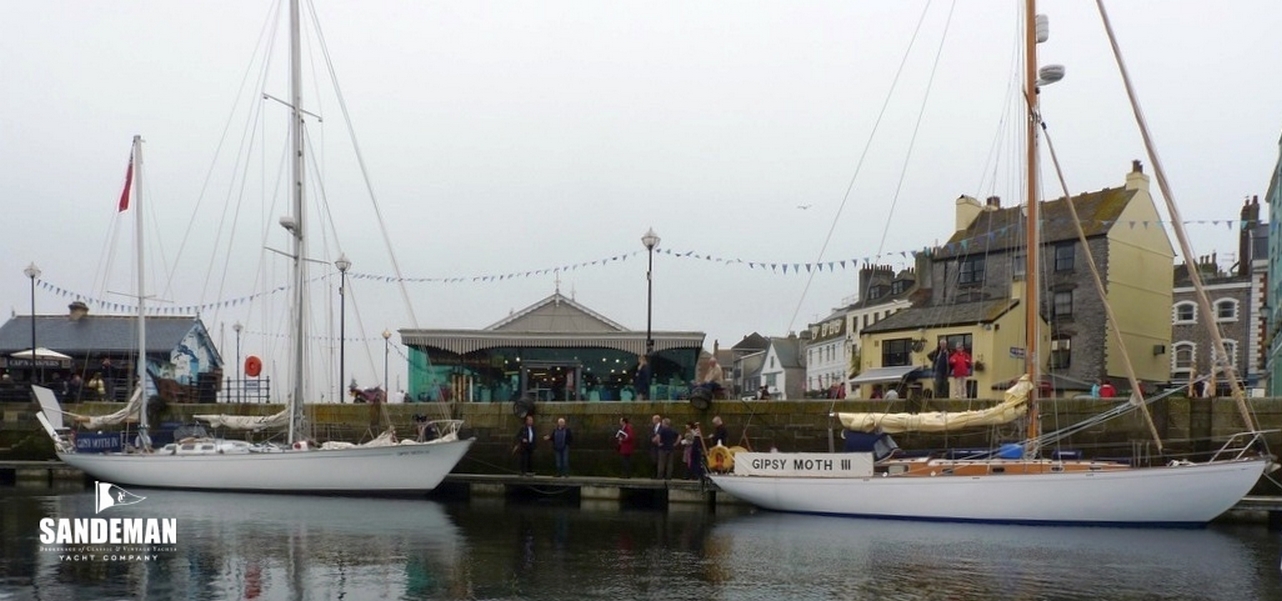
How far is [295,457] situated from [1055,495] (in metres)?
17.7

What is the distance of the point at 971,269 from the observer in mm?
47344

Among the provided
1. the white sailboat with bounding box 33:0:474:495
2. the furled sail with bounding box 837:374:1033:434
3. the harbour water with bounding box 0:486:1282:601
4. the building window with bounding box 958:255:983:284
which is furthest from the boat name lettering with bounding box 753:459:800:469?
the building window with bounding box 958:255:983:284

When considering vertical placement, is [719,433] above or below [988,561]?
above

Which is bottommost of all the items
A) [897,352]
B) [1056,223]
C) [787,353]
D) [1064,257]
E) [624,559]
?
[624,559]

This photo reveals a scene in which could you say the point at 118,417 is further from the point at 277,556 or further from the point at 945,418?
the point at 945,418

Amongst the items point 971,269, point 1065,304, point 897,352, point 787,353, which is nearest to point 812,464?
point 897,352

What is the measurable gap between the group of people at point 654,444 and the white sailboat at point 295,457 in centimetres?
175

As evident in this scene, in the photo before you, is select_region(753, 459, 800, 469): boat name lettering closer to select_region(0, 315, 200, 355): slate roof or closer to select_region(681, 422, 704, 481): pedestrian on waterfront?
select_region(681, 422, 704, 481): pedestrian on waterfront

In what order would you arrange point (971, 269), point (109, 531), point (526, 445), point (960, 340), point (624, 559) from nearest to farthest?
point (624, 559)
point (109, 531)
point (526, 445)
point (960, 340)
point (971, 269)

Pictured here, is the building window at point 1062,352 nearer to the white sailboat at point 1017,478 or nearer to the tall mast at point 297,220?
the white sailboat at point 1017,478

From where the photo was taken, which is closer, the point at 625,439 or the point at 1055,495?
the point at 1055,495

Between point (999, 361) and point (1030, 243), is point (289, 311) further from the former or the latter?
point (999, 361)

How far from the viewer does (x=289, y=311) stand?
27266 millimetres

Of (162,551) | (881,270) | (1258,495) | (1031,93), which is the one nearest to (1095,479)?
(1258,495)
